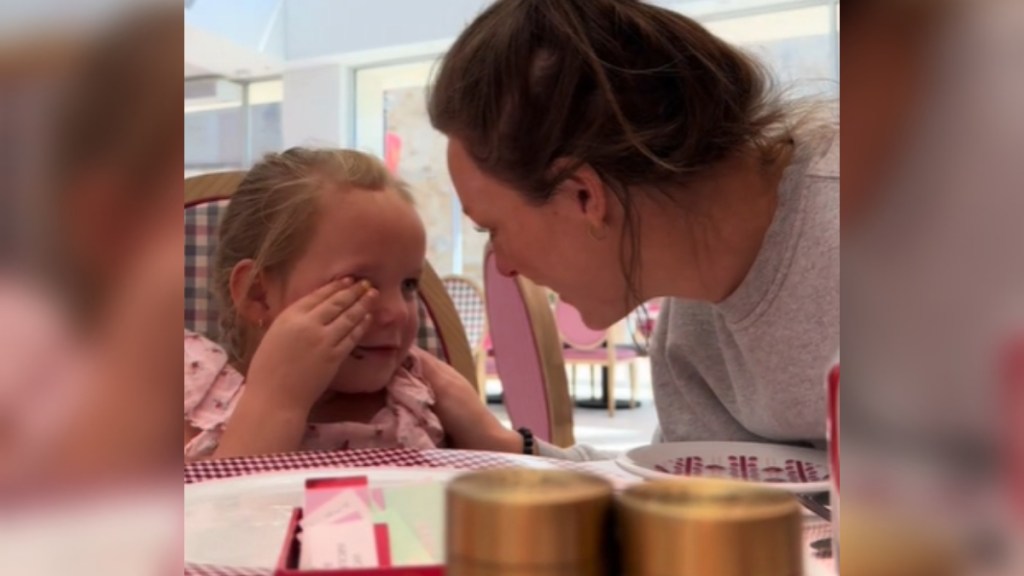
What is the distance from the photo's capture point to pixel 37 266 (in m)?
0.12

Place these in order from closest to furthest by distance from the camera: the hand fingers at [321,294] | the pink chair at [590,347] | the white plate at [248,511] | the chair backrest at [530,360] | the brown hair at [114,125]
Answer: the brown hair at [114,125] < the white plate at [248,511] < the hand fingers at [321,294] < the chair backrest at [530,360] < the pink chair at [590,347]

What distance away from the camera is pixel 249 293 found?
0.66 m

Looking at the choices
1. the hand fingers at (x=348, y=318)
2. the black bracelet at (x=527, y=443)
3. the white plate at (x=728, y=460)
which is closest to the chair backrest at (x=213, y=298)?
the hand fingers at (x=348, y=318)

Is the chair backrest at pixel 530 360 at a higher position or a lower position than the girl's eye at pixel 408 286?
lower

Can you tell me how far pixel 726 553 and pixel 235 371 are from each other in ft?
1.89

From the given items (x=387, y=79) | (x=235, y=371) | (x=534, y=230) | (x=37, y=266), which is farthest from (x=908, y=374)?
(x=387, y=79)

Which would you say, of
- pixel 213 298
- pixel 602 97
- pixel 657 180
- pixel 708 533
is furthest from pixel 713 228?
pixel 708 533

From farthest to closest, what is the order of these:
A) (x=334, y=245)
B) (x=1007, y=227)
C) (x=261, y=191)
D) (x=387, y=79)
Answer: (x=387, y=79)
(x=261, y=191)
(x=334, y=245)
(x=1007, y=227)

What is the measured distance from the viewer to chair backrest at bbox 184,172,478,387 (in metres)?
0.67

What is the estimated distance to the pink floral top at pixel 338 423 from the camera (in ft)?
1.91

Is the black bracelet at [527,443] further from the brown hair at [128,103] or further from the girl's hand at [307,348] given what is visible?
the brown hair at [128,103]

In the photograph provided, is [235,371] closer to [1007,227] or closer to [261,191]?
[261,191]

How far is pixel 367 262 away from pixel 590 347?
0.84 m

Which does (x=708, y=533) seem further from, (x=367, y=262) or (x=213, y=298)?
(x=213, y=298)
